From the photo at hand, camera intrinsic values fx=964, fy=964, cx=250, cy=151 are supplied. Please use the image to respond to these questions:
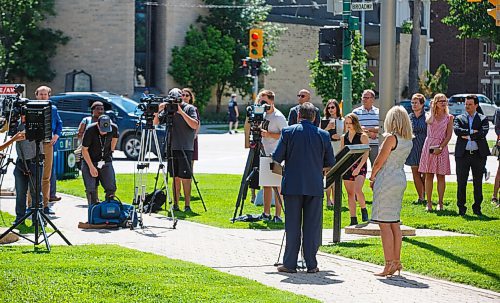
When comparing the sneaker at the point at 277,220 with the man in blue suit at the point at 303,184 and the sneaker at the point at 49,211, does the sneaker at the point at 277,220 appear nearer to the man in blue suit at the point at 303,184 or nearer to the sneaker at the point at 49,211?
the sneaker at the point at 49,211

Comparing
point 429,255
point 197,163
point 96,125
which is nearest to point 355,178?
point 429,255

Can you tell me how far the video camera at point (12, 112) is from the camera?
1293cm

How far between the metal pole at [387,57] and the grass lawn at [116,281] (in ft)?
14.1

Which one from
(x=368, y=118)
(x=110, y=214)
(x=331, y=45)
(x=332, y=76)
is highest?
(x=332, y=76)

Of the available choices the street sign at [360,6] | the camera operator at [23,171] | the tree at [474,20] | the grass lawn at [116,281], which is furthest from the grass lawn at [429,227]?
the tree at [474,20]

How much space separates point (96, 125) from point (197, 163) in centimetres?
1260

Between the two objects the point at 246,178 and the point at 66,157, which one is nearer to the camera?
the point at 246,178

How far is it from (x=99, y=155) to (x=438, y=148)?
5.73m

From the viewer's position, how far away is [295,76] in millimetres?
63688

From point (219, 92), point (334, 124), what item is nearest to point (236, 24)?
point (219, 92)

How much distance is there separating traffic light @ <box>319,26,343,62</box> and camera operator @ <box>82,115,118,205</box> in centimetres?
438

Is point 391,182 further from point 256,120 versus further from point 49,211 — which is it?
point 49,211

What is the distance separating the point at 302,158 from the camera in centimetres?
1095

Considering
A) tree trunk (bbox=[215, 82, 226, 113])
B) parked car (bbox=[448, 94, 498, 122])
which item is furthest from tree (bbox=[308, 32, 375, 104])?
parked car (bbox=[448, 94, 498, 122])
